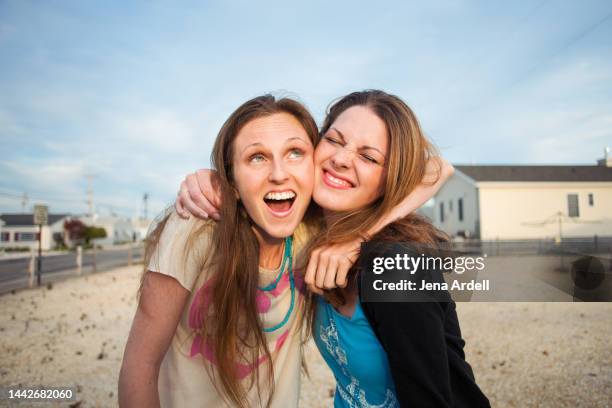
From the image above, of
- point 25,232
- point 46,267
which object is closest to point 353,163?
point 46,267

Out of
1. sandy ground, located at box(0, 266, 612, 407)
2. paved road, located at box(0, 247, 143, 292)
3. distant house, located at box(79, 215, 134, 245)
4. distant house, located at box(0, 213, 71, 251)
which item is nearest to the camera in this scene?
sandy ground, located at box(0, 266, 612, 407)

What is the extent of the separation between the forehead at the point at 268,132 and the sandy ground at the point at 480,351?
316 centimetres

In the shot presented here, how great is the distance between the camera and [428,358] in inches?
55.5

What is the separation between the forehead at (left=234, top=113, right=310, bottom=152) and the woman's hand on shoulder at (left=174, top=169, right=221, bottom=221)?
0.28 metres

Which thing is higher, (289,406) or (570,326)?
(289,406)

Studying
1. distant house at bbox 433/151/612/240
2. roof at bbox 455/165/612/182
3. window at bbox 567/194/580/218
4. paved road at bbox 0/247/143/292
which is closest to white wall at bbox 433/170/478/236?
distant house at bbox 433/151/612/240

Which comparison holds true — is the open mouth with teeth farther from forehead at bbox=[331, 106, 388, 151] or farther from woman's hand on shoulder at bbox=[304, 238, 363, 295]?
forehead at bbox=[331, 106, 388, 151]

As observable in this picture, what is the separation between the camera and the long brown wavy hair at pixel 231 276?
2.05 m

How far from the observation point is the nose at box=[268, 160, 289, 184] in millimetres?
2102

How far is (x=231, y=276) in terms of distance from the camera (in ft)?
6.67

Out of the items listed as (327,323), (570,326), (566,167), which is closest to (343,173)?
(327,323)

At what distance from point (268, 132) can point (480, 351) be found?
575cm

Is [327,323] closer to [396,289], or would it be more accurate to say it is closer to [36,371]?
[396,289]

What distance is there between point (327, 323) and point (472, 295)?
0.86 m
